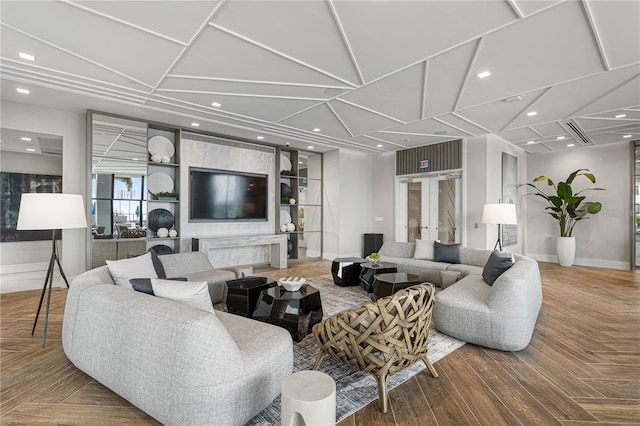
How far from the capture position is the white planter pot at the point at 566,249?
24.1 ft

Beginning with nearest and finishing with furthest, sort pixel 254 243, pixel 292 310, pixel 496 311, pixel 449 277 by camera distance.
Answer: pixel 496 311
pixel 292 310
pixel 449 277
pixel 254 243

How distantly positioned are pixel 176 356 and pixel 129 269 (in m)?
1.65

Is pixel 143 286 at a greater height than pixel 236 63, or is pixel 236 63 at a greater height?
pixel 236 63

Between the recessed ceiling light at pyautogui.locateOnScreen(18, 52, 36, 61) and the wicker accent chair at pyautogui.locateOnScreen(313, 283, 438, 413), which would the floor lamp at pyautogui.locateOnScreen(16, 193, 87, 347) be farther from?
the wicker accent chair at pyautogui.locateOnScreen(313, 283, 438, 413)

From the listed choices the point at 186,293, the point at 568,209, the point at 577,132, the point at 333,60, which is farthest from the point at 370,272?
the point at 568,209

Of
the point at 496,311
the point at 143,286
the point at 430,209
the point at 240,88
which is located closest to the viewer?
the point at 143,286

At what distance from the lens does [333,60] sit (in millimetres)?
3381

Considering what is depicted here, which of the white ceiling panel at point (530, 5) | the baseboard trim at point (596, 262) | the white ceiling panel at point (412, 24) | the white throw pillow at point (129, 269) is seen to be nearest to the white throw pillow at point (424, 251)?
the white ceiling panel at point (412, 24)

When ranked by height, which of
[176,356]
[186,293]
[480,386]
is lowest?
[480,386]

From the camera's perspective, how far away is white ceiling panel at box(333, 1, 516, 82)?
8.18 feet

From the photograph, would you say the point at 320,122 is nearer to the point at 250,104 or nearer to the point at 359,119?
the point at 359,119

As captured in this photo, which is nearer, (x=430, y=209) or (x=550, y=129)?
(x=550, y=129)

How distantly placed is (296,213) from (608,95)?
6119mm

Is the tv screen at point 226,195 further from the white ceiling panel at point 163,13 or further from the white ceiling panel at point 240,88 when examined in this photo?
the white ceiling panel at point 163,13
